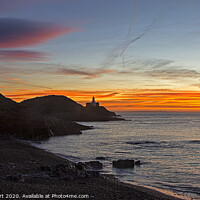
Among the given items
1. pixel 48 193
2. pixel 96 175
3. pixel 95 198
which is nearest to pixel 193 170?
pixel 96 175

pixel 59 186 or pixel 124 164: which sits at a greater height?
pixel 59 186

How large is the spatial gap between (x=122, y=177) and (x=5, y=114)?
1822 inches

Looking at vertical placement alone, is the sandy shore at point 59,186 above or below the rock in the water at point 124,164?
above

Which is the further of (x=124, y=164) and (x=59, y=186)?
(x=124, y=164)

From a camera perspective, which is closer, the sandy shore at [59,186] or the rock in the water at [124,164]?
the sandy shore at [59,186]

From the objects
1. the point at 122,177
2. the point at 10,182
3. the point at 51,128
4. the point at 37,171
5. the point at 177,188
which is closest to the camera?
the point at 10,182

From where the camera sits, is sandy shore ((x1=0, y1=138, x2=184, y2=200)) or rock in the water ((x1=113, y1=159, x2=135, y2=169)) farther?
rock in the water ((x1=113, y1=159, x2=135, y2=169))

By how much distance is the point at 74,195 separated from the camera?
45.2 feet

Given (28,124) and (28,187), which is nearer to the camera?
(28,187)

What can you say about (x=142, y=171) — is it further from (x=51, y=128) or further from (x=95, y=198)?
(x=51, y=128)

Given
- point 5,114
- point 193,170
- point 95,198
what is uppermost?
point 5,114

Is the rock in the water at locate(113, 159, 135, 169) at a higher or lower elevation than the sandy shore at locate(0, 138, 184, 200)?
lower

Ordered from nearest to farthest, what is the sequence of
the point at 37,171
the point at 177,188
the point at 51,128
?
the point at 37,171 < the point at 177,188 < the point at 51,128

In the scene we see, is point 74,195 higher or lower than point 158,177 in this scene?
higher
